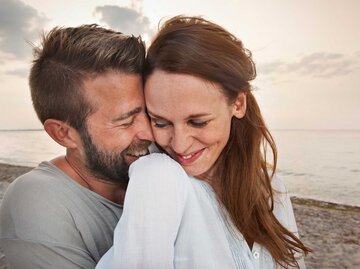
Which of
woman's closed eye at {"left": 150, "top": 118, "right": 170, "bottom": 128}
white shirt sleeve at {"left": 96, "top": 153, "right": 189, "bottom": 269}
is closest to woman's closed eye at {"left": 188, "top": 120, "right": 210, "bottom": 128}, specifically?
woman's closed eye at {"left": 150, "top": 118, "right": 170, "bottom": 128}

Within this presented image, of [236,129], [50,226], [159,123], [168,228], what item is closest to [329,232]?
[236,129]

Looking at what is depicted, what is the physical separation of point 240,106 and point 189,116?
1.50 feet

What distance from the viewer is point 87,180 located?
99.0 inches

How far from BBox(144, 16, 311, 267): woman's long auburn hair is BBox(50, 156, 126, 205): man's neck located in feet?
2.70

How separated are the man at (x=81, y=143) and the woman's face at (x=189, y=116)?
14.6 inches

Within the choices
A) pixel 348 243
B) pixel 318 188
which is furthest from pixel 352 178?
pixel 348 243

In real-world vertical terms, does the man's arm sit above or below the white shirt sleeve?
below

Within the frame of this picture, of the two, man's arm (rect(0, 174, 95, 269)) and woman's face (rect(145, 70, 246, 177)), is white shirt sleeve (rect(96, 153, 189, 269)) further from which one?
man's arm (rect(0, 174, 95, 269))

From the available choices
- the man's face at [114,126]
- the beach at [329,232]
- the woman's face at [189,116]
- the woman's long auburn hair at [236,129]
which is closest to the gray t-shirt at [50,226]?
the man's face at [114,126]

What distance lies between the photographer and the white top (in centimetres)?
137

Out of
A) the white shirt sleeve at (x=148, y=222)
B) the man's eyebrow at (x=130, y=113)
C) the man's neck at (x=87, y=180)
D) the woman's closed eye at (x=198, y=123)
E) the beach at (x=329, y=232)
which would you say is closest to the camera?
the white shirt sleeve at (x=148, y=222)

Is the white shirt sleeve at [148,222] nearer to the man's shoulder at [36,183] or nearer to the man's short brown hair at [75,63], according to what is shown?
the man's shoulder at [36,183]

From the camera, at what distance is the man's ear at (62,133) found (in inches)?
101

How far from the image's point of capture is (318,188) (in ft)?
60.2
